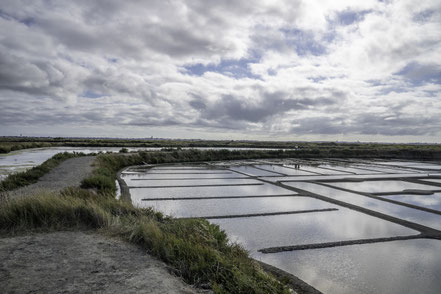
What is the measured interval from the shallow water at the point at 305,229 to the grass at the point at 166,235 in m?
1.03

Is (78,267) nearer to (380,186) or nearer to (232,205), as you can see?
(232,205)

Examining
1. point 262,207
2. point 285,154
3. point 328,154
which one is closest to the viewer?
point 262,207

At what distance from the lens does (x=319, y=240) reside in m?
4.84

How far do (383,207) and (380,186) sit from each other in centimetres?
412

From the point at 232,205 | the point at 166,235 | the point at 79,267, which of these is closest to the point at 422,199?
the point at 232,205

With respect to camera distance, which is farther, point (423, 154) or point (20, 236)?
point (423, 154)

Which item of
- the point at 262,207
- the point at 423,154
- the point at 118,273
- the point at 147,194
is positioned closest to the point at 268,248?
the point at 118,273

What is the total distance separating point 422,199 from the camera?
29.4 ft

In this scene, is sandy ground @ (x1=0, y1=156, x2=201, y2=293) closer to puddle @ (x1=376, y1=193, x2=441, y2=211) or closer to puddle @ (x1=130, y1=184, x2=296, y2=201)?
puddle @ (x1=130, y1=184, x2=296, y2=201)

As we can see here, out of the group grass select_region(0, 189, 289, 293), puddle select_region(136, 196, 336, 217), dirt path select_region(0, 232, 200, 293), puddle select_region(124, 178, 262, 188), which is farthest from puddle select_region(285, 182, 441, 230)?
dirt path select_region(0, 232, 200, 293)

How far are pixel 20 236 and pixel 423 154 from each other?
128 ft

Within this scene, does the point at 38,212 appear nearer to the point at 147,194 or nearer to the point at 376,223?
the point at 147,194

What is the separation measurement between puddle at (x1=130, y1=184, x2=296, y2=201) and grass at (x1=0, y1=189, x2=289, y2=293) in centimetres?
325

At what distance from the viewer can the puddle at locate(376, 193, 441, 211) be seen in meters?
8.05
